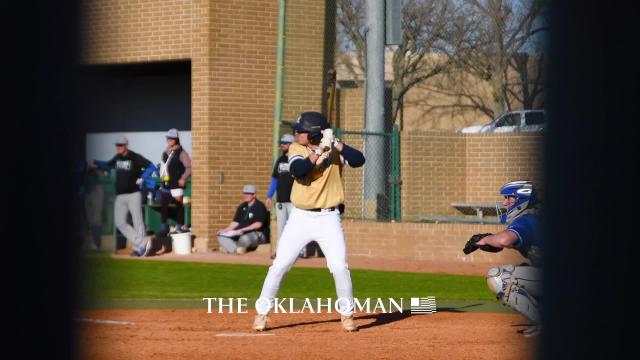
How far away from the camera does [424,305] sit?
12.4m

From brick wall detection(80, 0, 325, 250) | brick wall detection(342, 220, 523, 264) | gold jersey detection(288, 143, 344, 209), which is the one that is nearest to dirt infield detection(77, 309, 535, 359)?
gold jersey detection(288, 143, 344, 209)

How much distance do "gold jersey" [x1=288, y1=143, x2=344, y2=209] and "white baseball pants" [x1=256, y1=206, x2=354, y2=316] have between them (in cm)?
10

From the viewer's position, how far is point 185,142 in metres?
24.7

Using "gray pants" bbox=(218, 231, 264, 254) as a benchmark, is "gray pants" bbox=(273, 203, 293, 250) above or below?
above

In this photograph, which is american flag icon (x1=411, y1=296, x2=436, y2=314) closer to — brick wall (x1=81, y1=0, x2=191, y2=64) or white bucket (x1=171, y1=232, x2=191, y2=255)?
white bucket (x1=171, y1=232, x2=191, y2=255)

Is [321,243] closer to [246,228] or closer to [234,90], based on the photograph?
[246,228]

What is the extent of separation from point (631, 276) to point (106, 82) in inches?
27.1

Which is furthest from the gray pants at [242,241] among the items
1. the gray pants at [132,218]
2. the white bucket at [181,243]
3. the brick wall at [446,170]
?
the brick wall at [446,170]

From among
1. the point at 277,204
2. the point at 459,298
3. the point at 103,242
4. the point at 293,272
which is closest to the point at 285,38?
the point at 277,204

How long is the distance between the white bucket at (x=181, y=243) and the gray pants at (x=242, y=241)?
0.57 meters

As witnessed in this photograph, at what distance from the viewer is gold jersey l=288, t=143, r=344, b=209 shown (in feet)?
32.0

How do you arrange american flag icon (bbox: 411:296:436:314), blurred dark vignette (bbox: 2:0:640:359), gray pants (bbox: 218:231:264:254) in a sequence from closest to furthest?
blurred dark vignette (bbox: 2:0:640:359)
american flag icon (bbox: 411:296:436:314)
gray pants (bbox: 218:231:264:254)

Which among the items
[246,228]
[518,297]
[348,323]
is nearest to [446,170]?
[246,228]

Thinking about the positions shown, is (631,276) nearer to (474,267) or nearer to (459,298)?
(459,298)
